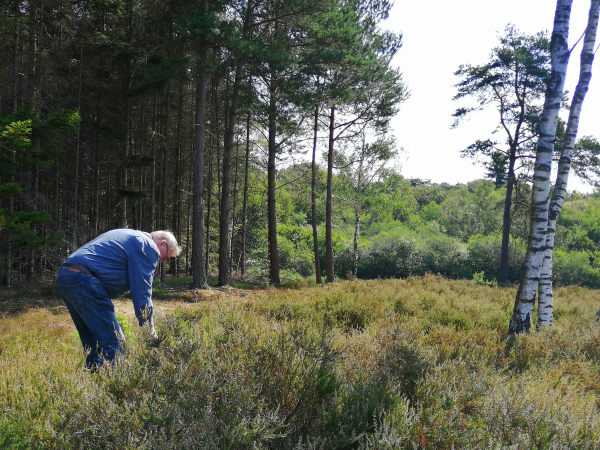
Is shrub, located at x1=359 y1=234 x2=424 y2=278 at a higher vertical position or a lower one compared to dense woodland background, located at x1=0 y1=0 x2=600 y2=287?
lower

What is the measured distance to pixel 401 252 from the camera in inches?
1040

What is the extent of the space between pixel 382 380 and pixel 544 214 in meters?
4.99

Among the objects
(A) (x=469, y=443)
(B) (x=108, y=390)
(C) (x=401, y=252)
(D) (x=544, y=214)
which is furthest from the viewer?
(C) (x=401, y=252)

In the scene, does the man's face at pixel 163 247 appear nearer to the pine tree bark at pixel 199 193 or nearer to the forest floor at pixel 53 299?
the forest floor at pixel 53 299

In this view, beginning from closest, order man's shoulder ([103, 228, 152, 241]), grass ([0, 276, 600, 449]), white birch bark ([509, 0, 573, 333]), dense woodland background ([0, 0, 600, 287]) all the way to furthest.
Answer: grass ([0, 276, 600, 449])
man's shoulder ([103, 228, 152, 241])
white birch bark ([509, 0, 573, 333])
dense woodland background ([0, 0, 600, 287])

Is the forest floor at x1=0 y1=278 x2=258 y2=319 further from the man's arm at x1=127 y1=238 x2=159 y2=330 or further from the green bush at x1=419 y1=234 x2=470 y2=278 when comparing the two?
the green bush at x1=419 y1=234 x2=470 y2=278

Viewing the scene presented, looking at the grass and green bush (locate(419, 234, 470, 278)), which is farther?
green bush (locate(419, 234, 470, 278))

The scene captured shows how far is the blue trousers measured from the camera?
10.3 ft

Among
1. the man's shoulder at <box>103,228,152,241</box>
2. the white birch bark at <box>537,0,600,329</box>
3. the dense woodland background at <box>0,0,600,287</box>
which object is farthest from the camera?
the dense woodland background at <box>0,0,600,287</box>

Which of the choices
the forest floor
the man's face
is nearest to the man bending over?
the man's face

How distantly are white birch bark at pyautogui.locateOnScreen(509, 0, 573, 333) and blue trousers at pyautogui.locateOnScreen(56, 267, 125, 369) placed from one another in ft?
19.7

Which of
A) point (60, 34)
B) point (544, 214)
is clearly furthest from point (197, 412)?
point (60, 34)

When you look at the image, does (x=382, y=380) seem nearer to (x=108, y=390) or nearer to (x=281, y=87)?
(x=108, y=390)

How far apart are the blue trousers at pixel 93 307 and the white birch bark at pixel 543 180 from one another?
600 centimetres
